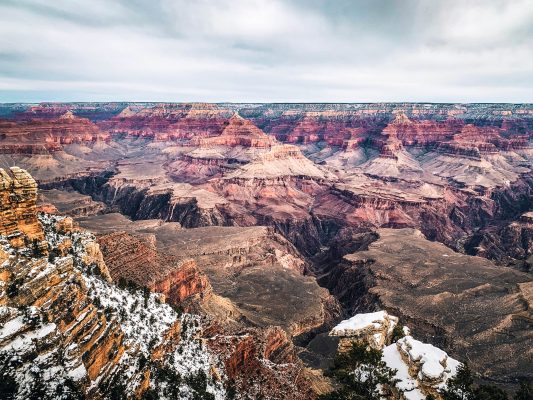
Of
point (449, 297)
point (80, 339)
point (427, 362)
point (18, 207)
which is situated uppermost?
point (18, 207)

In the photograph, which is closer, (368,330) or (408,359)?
(408,359)

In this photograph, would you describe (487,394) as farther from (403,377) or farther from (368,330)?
(368,330)

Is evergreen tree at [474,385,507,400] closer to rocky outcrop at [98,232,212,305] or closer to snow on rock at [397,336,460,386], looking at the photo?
snow on rock at [397,336,460,386]

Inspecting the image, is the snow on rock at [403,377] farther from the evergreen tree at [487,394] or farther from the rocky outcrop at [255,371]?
the rocky outcrop at [255,371]

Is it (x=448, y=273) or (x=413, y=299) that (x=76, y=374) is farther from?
(x=448, y=273)

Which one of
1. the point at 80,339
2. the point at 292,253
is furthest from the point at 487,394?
the point at 292,253

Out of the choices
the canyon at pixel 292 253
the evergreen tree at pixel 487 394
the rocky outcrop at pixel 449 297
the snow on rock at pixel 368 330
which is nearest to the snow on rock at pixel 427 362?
the snow on rock at pixel 368 330

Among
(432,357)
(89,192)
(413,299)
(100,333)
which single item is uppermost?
(100,333)

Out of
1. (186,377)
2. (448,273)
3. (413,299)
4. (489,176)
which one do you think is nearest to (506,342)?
(413,299)
